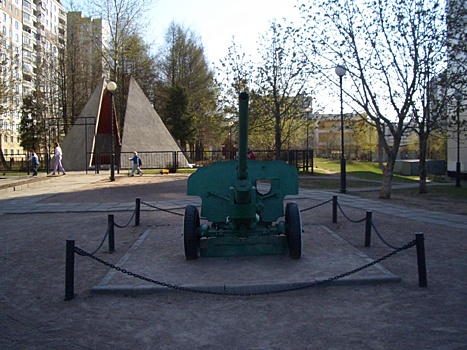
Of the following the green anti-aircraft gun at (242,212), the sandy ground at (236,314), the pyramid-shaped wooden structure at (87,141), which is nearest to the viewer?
the sandy ground at (236,314)

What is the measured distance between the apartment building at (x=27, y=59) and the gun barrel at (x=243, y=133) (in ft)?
97.7

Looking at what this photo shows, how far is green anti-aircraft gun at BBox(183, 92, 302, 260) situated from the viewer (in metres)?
6.50

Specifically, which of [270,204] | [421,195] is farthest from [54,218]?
[421,195]

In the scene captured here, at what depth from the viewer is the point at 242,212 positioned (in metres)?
6.53

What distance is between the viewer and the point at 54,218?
11.7m

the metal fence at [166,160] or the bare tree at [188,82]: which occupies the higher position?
the bare tree at [188,82]

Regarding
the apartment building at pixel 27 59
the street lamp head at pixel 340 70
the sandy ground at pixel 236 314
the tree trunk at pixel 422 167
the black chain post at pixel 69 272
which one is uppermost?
the apartment building at pixel 27 59

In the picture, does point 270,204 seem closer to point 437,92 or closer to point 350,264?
point 350,264

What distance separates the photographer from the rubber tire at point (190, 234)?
6.71 metres

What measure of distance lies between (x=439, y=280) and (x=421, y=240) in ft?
2.36

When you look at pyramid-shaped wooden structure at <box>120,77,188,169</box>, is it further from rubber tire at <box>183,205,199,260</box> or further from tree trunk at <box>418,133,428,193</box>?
rubber tire at <box>183,205,199,260</box>

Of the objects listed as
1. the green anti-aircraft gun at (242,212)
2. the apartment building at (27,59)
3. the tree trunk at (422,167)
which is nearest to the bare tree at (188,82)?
the apartment building at (27,59)

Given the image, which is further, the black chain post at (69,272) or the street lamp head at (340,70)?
the street lamp head at (340,70)

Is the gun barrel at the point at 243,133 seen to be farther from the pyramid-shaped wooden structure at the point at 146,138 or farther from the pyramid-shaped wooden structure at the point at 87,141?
the pyramid-shaped wooden structure at the point at 87,141
